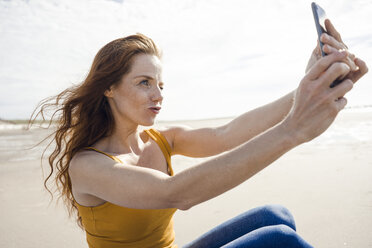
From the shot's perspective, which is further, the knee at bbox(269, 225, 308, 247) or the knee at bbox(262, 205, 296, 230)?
the knee at bbox(262, 205, 296, 230)

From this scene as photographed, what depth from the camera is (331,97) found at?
3.40 feet

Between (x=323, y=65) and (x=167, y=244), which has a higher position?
(x=323, y=65)

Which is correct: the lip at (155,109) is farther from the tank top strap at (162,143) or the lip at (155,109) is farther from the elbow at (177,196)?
the elbow at (177,196)

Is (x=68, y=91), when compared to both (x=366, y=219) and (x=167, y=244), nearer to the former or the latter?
(x=167, y=244)

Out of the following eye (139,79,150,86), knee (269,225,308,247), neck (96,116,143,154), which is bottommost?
knee (269,225,308,247)

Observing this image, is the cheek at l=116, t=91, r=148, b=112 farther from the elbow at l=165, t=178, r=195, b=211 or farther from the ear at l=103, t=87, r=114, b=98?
the elbow at l=165, t=178, r=195, b=211

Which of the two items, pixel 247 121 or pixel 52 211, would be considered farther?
pixel 52 211

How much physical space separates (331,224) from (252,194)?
1.29m

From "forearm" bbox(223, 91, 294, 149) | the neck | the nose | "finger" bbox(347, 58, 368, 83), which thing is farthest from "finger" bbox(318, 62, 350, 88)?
the neck

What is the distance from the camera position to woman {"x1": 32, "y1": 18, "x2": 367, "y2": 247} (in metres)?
1.08

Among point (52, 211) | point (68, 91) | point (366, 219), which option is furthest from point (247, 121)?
point (52, 211)

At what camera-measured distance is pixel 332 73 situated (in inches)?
39.6

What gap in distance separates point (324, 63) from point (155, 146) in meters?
1.52

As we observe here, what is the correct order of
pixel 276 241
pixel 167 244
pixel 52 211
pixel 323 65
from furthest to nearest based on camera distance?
pixel 52 211 < pixel 167 244 < pixel 276 241 < pixel 323 65
